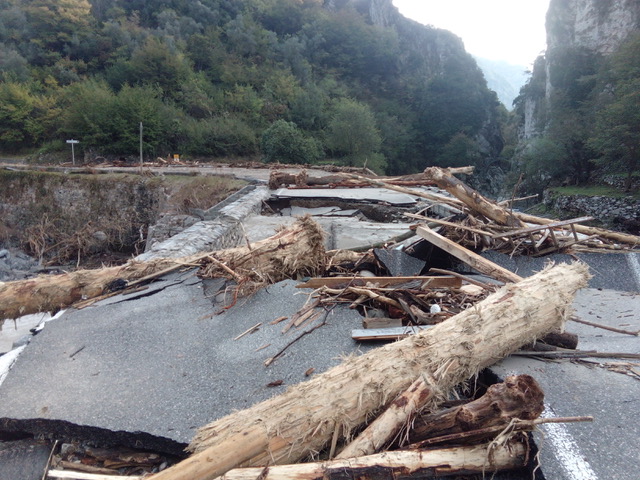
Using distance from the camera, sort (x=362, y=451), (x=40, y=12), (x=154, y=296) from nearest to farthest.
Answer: (x=362, y=451) → (x=154, y=296) → (x=40, y=12)

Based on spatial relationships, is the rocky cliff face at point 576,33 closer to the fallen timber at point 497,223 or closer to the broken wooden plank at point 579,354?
the fallen timber at point 497,223

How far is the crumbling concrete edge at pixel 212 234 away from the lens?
194 inches

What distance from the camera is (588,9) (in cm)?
3431

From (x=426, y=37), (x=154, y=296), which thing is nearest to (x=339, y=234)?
(x=154, y=296)

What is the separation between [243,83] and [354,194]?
36054 mm

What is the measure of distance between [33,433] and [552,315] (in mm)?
2999

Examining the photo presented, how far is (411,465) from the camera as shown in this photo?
1.57 m

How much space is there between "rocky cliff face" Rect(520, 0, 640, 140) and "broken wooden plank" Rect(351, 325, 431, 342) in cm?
3819

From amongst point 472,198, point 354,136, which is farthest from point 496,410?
point 354,136

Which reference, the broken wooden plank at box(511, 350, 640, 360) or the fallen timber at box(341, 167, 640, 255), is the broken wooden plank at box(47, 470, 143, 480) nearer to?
the broken wooden plank at box(511, 350, 640, 360)

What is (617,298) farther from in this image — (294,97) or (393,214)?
(294,97)

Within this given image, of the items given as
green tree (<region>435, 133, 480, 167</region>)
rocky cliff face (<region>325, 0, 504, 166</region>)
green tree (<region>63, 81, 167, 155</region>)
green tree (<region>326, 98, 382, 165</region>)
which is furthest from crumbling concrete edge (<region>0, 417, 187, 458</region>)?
rocky cliff face (<region>325, 0, 504, 166</region>)

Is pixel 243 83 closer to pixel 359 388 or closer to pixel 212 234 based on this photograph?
pixel 212 234

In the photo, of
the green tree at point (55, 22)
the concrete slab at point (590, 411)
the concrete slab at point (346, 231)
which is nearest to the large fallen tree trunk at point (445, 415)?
the concrete slab at point (590, 411)
